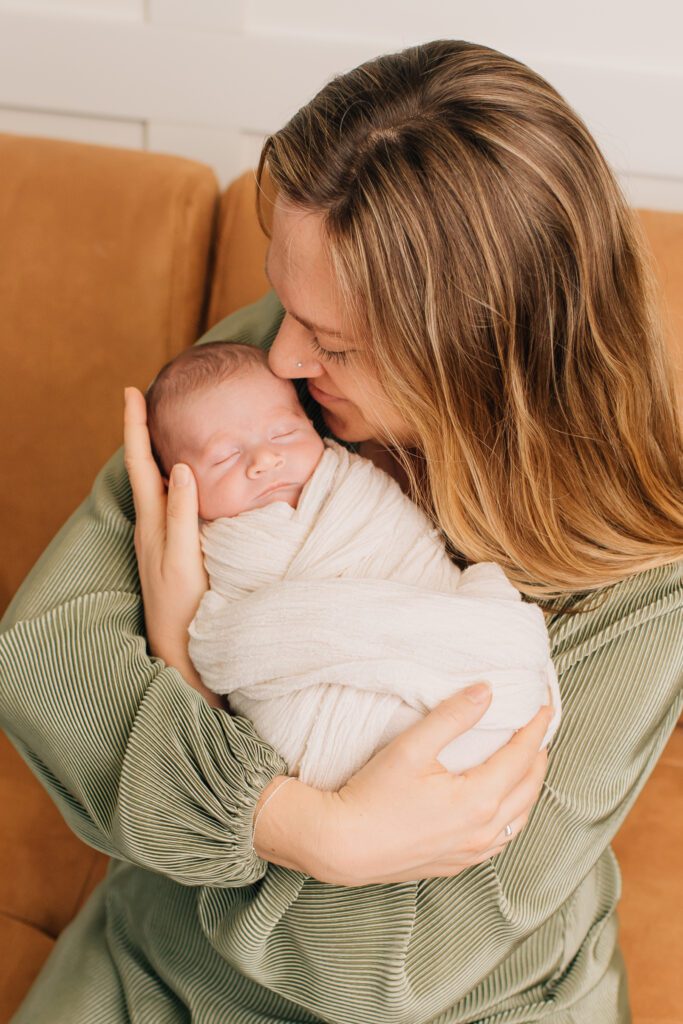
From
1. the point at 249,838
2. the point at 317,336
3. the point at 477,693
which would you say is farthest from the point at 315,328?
the point at 249,838

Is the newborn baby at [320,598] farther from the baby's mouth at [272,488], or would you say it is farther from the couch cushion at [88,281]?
the couch cushion at [88,281]

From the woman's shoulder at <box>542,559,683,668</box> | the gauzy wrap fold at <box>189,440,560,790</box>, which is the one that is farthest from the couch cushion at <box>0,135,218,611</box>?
the woman's shoulder at <box>542,559,683,668</box>

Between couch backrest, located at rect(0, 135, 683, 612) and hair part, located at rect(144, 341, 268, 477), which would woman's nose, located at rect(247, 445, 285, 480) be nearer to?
hair part, located at rect(144, 341, 268, 477)

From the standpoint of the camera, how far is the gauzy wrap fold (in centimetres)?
85

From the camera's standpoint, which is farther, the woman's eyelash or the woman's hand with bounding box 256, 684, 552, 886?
the woman's eyelash

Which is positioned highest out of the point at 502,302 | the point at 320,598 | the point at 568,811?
the point at 502,302

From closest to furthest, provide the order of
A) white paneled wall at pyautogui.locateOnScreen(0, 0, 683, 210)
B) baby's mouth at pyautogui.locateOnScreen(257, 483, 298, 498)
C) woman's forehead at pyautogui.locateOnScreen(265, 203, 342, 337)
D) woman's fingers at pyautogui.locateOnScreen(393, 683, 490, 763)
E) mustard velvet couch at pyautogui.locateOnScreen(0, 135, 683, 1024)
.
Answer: woman's fingers at pyautogui.locateOnScreen(393, 683, 490, 763) → woman's forehead at pyautogui.locateOnScreen(265, 203, 342, 337) → baby's mouth at pyautogui.locateOnScreen(257, 483, 298, 498) → mustard velvet couch at pyautogui.locateOnScreen(0, 135, 683, 1024) → white paneled wall at pyautogui.locateOnScreen(0, 0, 683, 210)

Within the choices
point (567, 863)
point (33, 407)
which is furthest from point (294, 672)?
point (33, 407)

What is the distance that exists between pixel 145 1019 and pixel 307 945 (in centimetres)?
27

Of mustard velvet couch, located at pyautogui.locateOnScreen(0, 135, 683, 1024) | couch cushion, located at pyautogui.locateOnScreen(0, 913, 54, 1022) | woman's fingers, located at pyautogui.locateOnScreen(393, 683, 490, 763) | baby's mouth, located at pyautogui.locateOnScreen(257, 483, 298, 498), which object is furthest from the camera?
mustard velvet couch, located at pyautogui.locateOnScreen(0, 135, 683, 1024)

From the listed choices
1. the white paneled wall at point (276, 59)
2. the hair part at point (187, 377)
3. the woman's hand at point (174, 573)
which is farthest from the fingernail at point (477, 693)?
the white paneled wall at point (276, 59)

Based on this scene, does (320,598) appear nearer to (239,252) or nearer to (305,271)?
(305,271)

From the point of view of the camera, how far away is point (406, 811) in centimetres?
83

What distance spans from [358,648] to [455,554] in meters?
0.24
